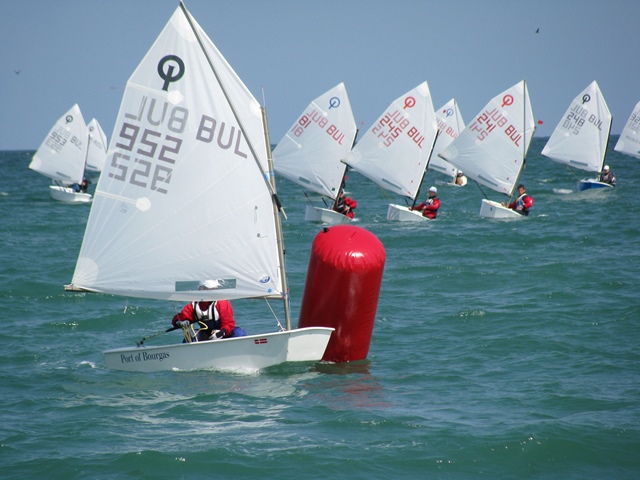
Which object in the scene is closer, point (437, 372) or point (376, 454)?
point (376, 454)

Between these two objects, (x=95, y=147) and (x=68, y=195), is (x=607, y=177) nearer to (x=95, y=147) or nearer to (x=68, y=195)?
(x=68, y=195)

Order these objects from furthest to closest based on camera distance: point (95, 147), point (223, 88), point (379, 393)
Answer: point (95, 147)
point (223, 88)
point (379, 393)

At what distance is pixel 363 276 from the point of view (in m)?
10.8

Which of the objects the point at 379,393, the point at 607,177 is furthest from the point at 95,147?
the point at 379,393

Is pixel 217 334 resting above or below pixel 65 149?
below

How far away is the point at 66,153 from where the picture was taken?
3881 centimetres

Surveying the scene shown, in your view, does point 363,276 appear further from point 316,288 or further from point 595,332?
point 595,332

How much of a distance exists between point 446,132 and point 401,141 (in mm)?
24385

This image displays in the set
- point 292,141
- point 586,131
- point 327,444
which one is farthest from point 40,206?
point 327,444

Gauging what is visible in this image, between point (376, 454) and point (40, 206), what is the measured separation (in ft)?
109

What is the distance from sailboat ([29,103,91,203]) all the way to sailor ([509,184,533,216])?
816 inches

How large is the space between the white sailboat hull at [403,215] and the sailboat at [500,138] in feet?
9.25

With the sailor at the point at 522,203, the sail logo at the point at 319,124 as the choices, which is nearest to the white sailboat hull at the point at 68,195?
the sail logo at the point at 319,124

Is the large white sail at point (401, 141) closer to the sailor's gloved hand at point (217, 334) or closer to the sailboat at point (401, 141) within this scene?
the sailboat at point (401, 141)
